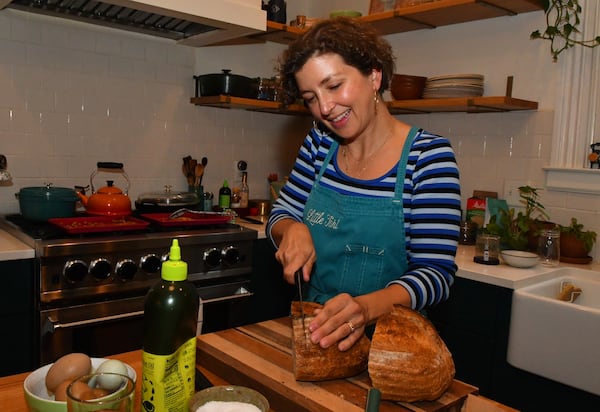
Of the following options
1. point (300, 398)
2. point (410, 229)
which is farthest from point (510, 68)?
point (300, 398)

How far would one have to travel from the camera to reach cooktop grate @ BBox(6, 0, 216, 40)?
7.86ft

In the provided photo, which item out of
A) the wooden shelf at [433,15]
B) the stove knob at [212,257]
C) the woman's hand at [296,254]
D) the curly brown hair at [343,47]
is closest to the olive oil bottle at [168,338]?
the woman's hand at [296,254]

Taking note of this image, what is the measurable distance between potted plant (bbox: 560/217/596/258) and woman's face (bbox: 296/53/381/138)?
58.5 inches

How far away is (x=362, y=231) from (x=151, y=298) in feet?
2.29

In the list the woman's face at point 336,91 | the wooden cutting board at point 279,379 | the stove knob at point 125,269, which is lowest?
the stove knob at point 125,269

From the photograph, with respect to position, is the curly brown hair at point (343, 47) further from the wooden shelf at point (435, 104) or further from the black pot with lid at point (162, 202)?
the black pot with lid at point (162, 202)

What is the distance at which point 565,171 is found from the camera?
8.05 ft

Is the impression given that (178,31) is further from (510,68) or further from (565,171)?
(565,171)

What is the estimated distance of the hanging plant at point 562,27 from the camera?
2.40 m

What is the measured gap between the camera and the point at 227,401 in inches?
31.4

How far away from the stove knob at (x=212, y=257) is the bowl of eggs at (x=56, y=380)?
153 cm

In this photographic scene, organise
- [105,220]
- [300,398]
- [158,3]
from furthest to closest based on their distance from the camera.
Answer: [105,220]
[158,3]
[300,398]

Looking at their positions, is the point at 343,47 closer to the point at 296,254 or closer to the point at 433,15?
the point at 296,254

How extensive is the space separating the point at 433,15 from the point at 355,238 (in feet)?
5.59
